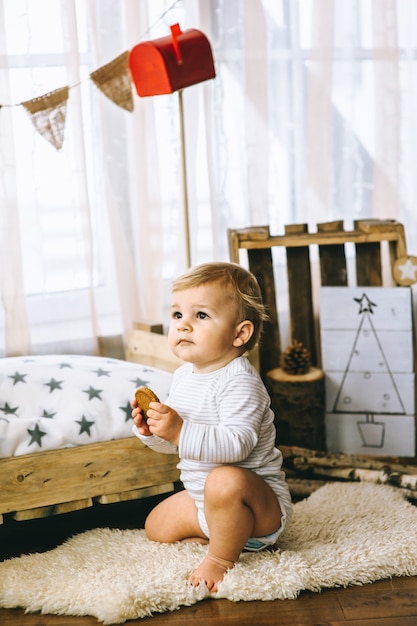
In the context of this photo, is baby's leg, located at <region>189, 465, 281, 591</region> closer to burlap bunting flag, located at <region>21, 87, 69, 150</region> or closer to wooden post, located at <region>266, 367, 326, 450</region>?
wooden post, located at <region>266, 367, 326, 450</region>

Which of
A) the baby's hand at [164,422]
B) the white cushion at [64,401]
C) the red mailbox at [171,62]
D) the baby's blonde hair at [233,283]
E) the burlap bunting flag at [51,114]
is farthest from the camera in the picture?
the burlap bunting flag at [51,114]

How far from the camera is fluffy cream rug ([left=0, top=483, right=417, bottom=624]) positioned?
55.1 inches

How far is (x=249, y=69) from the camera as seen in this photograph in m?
2.27

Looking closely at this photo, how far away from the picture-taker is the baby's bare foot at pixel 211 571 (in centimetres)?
143

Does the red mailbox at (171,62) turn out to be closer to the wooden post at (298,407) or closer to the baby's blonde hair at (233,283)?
the baby's blonde hair at (233,283)

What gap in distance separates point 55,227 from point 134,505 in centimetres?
81

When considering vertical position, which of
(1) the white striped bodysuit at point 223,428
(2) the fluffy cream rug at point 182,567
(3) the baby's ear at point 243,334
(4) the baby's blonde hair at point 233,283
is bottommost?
(2) the fluffy cream rug at point 182,567

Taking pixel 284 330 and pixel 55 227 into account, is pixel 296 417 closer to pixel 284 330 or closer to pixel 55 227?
pixel 284 330

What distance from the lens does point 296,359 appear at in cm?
212

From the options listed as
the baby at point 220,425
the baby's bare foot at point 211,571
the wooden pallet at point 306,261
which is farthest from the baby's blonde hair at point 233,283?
the wooden pallet at point 306,261

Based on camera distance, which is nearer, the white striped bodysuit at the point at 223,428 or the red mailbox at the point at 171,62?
the white striped bodysuit at the point at 223,428

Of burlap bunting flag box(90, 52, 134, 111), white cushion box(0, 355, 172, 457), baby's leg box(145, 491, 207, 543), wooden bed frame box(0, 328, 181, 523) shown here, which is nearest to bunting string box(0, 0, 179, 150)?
burlap bunting flag box(90, 52, 134, 111)

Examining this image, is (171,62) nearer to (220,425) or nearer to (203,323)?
(203,323)

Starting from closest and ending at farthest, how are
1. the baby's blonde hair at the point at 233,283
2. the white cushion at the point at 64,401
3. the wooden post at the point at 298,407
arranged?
the baby's blonde hair at the point at 233,283, the white cushion at the point at 64,401, the wooden post at the point at 298,407
